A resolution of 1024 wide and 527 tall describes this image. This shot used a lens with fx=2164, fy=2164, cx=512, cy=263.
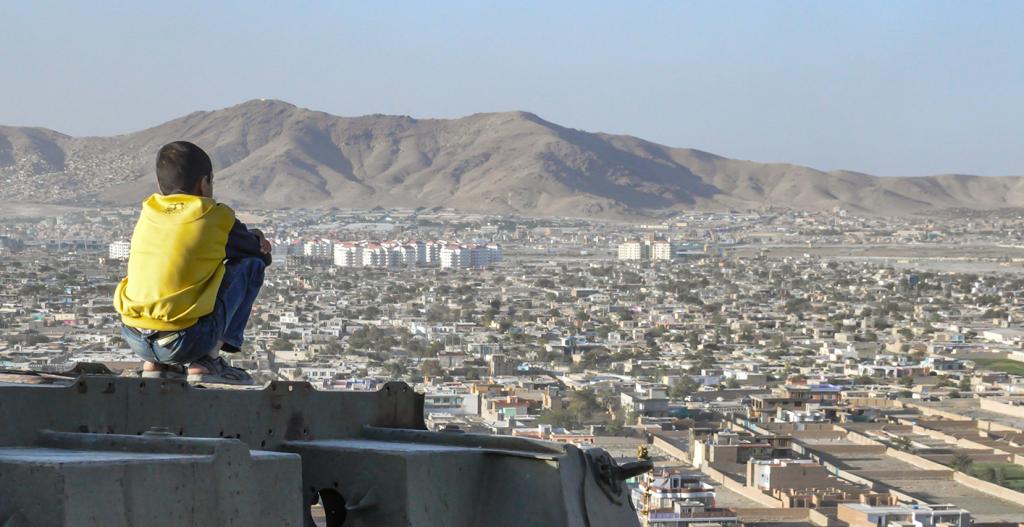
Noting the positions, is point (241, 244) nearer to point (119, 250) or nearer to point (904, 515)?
point (904, 515)

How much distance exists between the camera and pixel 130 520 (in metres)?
3.14

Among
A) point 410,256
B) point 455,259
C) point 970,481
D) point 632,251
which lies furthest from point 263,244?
point 632,251

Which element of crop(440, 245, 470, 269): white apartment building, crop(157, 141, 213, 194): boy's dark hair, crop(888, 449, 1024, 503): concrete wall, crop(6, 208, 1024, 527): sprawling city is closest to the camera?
crop(157, 141, 213, 194): boy's dark hair

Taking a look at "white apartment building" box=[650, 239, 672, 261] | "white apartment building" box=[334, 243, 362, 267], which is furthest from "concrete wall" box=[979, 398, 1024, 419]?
"white apartment building" box=[650, 239, 672, 261]

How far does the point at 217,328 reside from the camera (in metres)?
4.34

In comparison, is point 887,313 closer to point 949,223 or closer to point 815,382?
point 815,382

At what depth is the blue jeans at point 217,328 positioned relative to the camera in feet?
14.1

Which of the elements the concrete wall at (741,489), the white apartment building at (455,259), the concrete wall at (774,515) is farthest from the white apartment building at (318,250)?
the concrete wall at (774,515)

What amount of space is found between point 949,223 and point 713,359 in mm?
102444

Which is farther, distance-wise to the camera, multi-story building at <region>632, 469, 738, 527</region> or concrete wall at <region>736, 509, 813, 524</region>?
concrete wall at <region>736, 509, 813, 524</region>

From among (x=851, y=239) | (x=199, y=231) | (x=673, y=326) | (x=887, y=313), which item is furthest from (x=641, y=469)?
(x=851, y=239)

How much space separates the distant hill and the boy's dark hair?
14521cm

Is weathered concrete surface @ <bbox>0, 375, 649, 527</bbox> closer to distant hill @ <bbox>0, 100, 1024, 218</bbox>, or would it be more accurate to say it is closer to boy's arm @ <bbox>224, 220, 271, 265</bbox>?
boy's arm @ <bbox>224, 220, 271, 265</bbox>

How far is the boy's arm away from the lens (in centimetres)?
440
